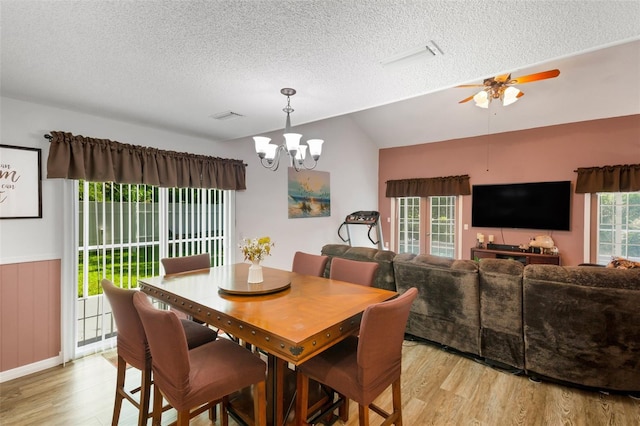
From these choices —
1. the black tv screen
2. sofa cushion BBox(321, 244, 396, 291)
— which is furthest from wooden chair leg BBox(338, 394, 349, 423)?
the black tv screen

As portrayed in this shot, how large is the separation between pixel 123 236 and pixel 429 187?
580 cm

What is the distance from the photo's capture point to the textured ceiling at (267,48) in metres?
1.45

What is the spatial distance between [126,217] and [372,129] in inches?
211

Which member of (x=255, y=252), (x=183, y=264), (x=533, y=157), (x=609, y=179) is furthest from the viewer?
(x=533, y=157)

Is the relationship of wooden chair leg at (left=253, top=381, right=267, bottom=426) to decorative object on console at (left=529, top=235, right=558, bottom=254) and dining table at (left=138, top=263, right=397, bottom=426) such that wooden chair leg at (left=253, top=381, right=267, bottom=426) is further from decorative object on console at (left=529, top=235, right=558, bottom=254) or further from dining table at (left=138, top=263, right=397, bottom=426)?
decorative object on console at (left=529, top=235, right=558, bottom=254)

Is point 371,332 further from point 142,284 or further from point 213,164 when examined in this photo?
point 213,164

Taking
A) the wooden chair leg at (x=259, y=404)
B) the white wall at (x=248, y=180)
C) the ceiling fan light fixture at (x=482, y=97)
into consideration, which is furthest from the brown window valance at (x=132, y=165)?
the ceiling fan light fixture at (x=482, y=97)

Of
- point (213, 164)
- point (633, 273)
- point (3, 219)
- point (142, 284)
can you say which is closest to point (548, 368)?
point (633, 273)

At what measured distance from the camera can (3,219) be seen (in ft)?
8.60

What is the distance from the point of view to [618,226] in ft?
16.2

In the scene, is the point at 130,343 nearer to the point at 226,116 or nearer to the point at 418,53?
the point at 226,116

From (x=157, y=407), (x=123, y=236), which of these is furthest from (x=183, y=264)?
(x=157, y=407)

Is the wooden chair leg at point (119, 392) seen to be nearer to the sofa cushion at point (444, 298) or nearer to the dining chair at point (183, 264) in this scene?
the dining chair at point (183, 264)

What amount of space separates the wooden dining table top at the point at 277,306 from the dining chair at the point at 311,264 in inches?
10.8
